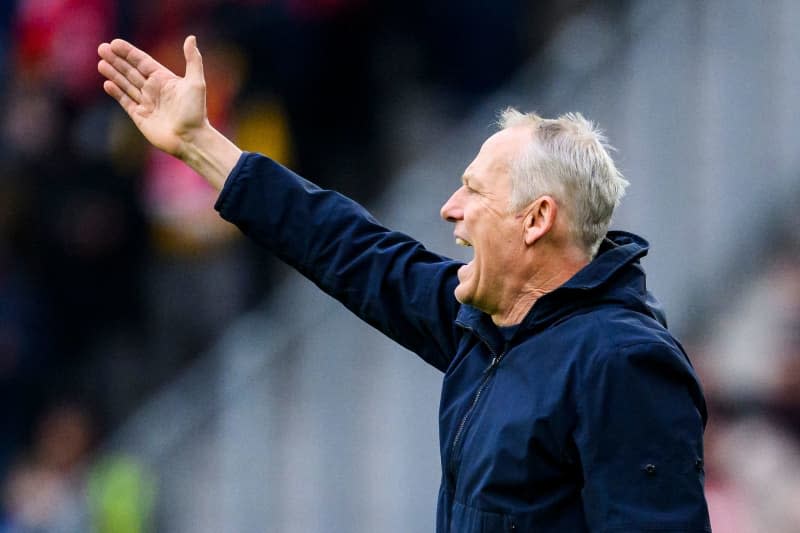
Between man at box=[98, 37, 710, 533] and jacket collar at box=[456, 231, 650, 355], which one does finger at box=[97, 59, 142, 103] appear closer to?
man at box=[98, 37, 710, 533]

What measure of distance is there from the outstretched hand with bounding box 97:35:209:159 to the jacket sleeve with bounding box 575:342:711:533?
1.08 m

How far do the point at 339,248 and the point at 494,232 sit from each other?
0.42 metres

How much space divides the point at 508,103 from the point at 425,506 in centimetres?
162

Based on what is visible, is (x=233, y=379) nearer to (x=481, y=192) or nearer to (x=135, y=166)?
(x=135, y=166)

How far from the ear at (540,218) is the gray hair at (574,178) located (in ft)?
0.04

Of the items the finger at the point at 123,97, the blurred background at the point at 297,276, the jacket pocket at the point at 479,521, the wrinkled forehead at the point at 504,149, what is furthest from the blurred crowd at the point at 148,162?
the jacket pocket at the point at 479,521

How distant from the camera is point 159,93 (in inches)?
131

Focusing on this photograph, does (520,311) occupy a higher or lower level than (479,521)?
higher

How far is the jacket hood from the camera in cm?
279

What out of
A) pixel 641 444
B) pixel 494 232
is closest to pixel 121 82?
pixel 494 232

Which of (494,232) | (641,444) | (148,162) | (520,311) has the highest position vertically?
(148,162)

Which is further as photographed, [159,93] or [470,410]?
[159,93]

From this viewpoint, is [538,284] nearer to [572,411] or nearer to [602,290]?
[602,290]

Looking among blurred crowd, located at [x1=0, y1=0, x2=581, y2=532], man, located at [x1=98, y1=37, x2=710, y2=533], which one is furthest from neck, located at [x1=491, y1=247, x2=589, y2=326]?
blurred crowd, located at [x1=0, y1=0, x2=581, y2=532]
